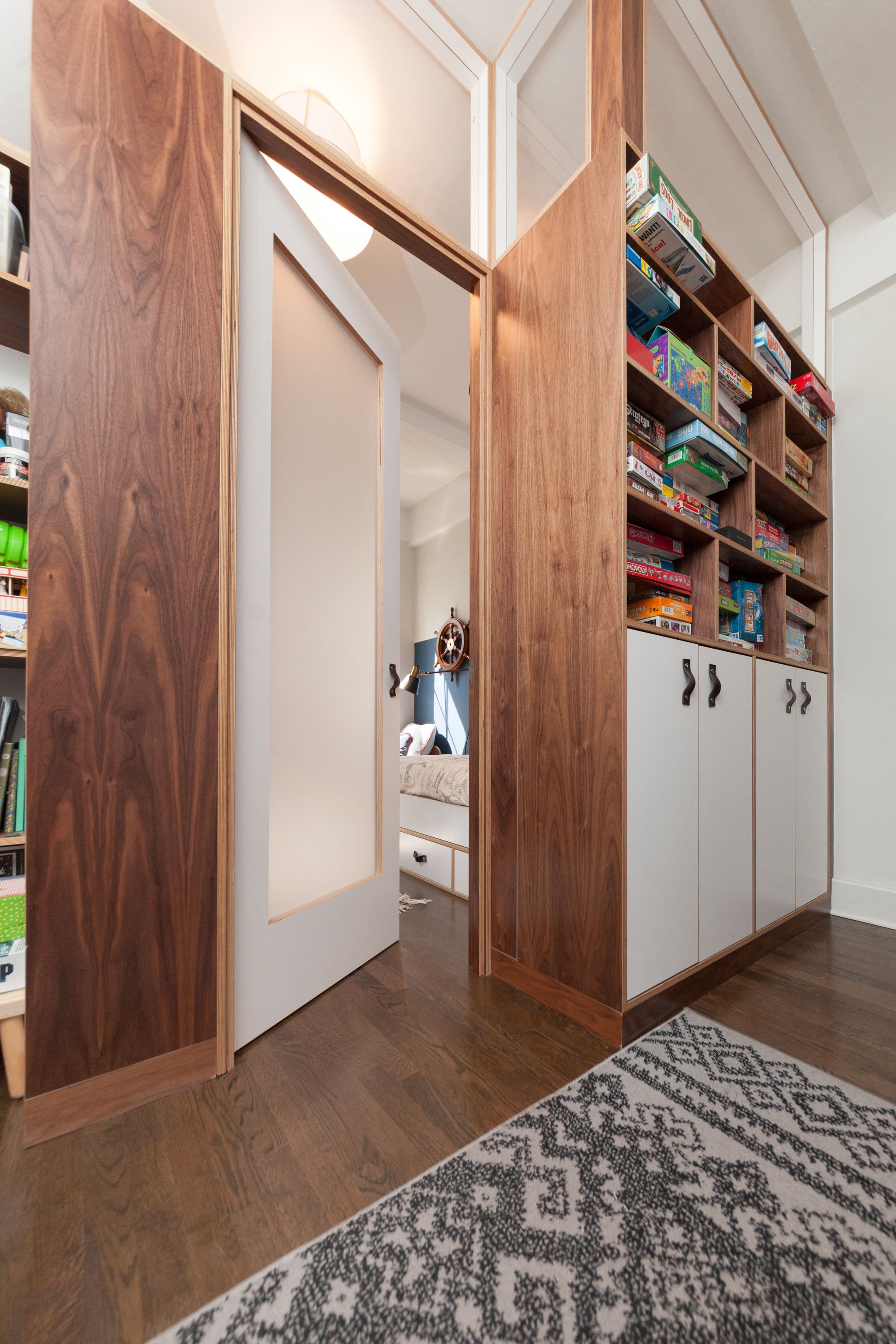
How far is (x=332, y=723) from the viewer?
1793mm

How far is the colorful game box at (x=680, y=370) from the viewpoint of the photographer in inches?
65.6

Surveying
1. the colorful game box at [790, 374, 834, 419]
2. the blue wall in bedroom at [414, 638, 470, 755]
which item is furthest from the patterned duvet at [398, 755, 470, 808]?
the colorful game box at [790, 374, 834, 419]

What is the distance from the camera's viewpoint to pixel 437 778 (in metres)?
2.79

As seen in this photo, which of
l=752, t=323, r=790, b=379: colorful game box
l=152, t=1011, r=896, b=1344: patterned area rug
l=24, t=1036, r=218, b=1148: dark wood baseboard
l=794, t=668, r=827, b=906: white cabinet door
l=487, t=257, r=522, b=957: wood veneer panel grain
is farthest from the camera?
l=794, t=668, r=827, b=906: white cabinet door

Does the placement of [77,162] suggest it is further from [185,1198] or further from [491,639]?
[185,1198]

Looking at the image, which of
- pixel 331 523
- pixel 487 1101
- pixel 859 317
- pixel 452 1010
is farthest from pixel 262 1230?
pixel 859 317

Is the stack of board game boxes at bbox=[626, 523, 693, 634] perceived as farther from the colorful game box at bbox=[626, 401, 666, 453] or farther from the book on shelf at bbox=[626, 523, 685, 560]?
the colorful game box at bbox=[626, 401, 666, 453]

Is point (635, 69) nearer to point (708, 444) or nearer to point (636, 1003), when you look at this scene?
point (708, 444)

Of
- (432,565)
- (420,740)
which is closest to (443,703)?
(420,740)

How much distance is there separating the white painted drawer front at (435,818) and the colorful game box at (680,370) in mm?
1692

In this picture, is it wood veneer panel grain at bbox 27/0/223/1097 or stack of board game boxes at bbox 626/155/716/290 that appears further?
stack of board game boxes at bbox 626/155/716/290

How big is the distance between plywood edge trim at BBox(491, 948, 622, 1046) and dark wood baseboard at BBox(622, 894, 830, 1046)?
36mm

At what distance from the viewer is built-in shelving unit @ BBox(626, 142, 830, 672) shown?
168 centimetres

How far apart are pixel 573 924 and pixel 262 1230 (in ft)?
2.92
